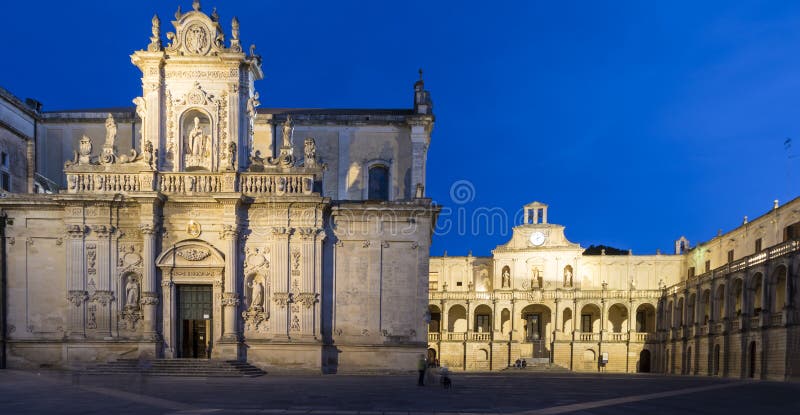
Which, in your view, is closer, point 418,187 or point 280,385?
point 280,385

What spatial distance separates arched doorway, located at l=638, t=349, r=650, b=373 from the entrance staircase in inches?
1901

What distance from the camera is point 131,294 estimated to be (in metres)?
36.0

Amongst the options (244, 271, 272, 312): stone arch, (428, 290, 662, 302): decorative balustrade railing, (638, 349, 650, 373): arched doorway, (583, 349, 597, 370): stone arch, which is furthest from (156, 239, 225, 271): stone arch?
(638, 349, 650, 373): arched doorway

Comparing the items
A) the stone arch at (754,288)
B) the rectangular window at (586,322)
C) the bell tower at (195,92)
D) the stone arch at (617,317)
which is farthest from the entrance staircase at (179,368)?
the stone arch at (617,317)

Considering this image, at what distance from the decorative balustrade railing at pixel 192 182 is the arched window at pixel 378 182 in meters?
6.63

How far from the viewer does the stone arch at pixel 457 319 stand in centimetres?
7756

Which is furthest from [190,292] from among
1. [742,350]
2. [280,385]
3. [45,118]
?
[742,350]

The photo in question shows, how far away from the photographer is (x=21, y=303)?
119 ft

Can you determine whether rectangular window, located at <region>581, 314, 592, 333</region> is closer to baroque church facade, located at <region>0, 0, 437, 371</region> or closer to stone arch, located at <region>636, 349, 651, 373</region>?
stone arch, located at <region>636, 349, 651, 373</region>

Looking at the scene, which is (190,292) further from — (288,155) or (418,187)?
(418,187)

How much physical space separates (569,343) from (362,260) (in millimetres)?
40406

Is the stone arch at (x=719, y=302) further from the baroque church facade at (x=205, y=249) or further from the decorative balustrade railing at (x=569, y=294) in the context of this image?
the baroque church facade at (x=205, y=249)

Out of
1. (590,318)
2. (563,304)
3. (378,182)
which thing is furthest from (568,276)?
(378,182)

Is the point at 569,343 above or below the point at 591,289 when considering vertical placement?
below
